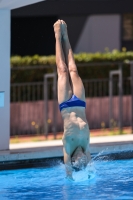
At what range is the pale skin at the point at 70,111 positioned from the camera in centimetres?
735

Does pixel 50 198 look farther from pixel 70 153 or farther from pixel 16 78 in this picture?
pixel 16 78

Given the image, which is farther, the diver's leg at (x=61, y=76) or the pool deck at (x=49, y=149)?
the pool deck at (x=49, y=149)

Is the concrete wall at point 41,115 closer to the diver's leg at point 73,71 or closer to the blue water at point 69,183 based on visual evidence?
the blue water at point 69,183

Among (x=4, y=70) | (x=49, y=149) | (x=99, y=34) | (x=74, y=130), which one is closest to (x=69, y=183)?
(x=74, y=130)

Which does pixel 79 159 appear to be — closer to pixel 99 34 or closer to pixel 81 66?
pixel 81 66

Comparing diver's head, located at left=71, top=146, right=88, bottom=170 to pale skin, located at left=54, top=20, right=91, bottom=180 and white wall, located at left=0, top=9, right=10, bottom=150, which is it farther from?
white wall, located at left=0, top=9, right=10, bottom=150

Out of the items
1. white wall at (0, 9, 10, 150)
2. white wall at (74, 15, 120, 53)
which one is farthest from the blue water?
white wall at (74, 15, 120, 53)

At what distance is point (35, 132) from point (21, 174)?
208 inches

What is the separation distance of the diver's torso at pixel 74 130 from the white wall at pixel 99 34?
→ 10565 mm

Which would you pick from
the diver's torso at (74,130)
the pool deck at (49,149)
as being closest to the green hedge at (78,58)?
the pool deck at (49,149)

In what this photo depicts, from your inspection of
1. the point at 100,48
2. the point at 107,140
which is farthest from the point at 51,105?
the point at 100,48

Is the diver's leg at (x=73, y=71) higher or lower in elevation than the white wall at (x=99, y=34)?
lower

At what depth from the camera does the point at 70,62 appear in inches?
317

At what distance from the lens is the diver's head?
7.25 m
